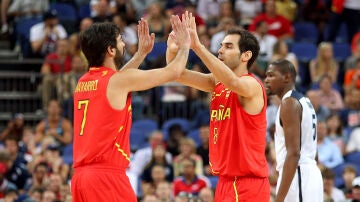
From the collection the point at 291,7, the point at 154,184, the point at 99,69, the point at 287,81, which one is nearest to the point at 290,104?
the point at 287,81

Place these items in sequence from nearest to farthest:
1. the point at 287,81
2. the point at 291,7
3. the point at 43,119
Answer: the point at 287,81
the point at 43,119
the point at 291,7

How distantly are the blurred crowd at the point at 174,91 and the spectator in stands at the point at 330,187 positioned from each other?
0.02 m

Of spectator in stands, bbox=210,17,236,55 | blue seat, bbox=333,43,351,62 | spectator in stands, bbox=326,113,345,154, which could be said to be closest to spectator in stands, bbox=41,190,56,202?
spectator in stands, bbox=326,113,345,154

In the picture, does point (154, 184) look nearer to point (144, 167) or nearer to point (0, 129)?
point (144, 167)

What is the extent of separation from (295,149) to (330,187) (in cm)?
475

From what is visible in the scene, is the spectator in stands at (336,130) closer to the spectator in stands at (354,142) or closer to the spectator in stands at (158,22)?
the spectator in stands at (354,142)

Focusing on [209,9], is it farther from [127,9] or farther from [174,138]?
[174,138]

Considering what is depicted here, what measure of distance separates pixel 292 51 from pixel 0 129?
6261mm

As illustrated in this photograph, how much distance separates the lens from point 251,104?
8852 mm

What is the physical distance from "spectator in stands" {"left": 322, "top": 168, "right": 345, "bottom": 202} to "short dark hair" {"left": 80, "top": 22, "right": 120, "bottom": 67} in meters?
6.21

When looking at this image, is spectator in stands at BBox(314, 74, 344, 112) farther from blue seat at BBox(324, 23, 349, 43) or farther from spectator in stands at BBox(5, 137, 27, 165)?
spectator in stands at BBox(5, 137, 27, 165)

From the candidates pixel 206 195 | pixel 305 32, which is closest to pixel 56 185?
pixel 206 195

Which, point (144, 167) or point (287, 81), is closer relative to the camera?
point (287, 81)

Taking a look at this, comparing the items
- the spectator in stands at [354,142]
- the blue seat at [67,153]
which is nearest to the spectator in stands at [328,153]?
the spectator in stands at [354,142]
